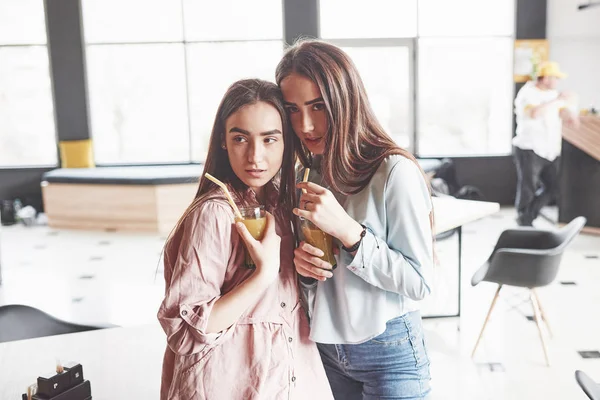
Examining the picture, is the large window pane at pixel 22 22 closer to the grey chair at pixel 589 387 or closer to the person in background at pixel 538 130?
the person in background at pixel 538 130

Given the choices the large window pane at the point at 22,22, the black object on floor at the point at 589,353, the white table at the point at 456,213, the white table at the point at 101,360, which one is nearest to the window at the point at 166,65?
the large window pane at the point at 22,22

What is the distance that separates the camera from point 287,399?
1.31m

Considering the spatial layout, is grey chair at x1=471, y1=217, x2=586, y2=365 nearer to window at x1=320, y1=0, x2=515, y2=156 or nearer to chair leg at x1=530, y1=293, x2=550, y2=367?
chair leg at x1=530, y1=293, x2=550, y2=367

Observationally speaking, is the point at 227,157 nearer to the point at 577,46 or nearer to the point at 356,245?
the point at 356,245

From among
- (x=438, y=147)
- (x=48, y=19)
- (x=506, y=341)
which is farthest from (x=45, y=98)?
(x=506, y=341)

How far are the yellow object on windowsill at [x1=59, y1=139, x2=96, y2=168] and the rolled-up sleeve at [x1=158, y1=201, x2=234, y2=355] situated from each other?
26.0ft

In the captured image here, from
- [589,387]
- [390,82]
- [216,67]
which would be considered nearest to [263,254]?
[589,387]

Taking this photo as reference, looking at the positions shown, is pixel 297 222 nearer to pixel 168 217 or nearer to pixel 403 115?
pixel 168 217

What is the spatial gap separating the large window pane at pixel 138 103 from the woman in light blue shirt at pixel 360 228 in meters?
7.84

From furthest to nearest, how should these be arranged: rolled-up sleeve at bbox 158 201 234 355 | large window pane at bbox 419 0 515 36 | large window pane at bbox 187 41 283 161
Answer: large window pane at bbox 187 41 283 161
large window pane at bbox 419 0 515 36
rolled-up sleeve at bbox 158 201 234 355

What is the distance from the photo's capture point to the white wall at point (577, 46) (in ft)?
26.7

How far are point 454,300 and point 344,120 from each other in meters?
3.60

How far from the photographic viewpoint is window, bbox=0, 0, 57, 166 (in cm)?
879

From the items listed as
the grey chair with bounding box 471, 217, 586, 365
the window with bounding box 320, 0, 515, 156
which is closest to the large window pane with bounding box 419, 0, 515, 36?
the window with bounding box 320, 0, 515, 156
